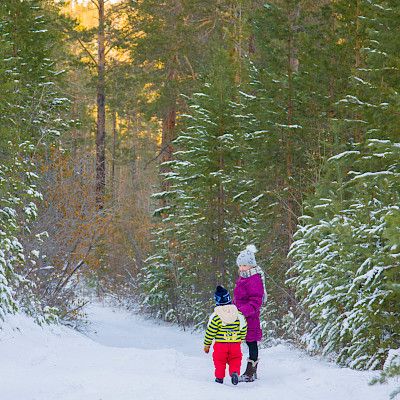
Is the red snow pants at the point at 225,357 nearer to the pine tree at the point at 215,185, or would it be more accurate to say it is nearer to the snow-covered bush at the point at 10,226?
the snow-covered bush at the point at 10,226

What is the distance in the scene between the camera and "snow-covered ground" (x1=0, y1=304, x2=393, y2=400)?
24.2ft

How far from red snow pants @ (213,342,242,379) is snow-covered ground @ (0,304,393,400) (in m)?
0.20

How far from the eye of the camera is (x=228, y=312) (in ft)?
30.0

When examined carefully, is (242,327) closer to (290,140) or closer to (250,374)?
(250,374)

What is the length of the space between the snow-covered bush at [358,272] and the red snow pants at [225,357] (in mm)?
1858

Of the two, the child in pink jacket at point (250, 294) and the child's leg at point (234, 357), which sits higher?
the child in pink jacket at point (250, 294)

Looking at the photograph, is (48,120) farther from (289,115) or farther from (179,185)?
(289,115)

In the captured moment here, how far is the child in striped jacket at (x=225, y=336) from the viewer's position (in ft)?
29.3

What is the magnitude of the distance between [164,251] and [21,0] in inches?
366

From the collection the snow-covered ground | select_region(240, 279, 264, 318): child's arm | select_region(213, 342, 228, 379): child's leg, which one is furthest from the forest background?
select_region(213, 342, 228, 379): child's leg

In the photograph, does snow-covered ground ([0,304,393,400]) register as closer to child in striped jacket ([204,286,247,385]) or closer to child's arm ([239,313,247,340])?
child in striped jacket ([204,286,247,385])

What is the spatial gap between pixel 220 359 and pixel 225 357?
9cm

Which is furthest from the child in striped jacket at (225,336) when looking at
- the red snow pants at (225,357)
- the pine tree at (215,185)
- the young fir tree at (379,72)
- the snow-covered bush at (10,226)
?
the pine tree at (215,185)

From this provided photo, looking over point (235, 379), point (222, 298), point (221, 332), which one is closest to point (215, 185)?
point (222, 298)
